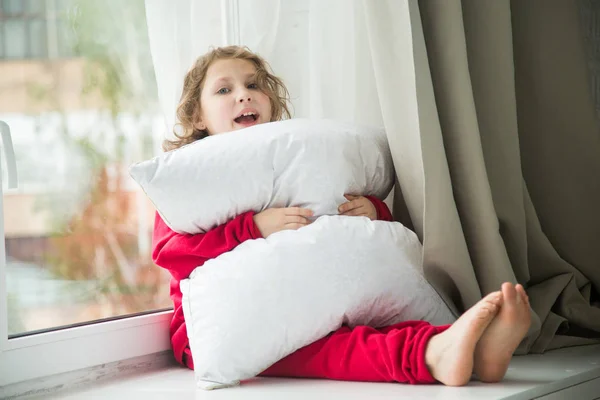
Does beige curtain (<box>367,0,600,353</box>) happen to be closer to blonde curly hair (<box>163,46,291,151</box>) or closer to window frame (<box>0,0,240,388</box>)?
blonde curly hair (<box>163,46,291,151</box>)

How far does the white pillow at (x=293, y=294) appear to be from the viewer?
1.25 meters

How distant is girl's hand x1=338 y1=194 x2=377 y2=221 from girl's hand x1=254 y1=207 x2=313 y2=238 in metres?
0.08

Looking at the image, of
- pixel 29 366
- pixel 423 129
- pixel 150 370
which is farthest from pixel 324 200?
pixel 29 366

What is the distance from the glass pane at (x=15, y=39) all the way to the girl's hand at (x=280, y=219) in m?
0.50

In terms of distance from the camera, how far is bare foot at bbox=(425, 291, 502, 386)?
111 centimetres

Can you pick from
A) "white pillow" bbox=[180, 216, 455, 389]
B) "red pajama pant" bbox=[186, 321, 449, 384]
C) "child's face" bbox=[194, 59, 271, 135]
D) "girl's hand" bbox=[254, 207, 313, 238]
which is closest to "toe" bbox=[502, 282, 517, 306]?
"red pajama pant" bbox=[186, 321, 449, 384]

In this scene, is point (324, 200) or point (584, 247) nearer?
point (324, 200)

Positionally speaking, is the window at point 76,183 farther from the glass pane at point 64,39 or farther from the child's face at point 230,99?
the child's face at point 230,99

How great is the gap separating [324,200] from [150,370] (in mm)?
467

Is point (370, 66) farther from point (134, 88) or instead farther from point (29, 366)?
point (29, 366)

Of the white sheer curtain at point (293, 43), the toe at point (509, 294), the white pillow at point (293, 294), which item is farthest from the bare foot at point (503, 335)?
the white sheer curtain at point (293, 43)

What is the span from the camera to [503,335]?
3.70ft

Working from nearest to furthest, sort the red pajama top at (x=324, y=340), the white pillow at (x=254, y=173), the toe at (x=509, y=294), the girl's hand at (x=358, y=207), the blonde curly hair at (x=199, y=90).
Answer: the toe at (x=509, y=294)
the red pajama top at (x=324, y=340)
the white pillow at (x=254, y=173)
the girl's hand at (x=358, y=207)
the blonde curly hair at (x=199, y=90)

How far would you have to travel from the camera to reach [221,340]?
1244mm
